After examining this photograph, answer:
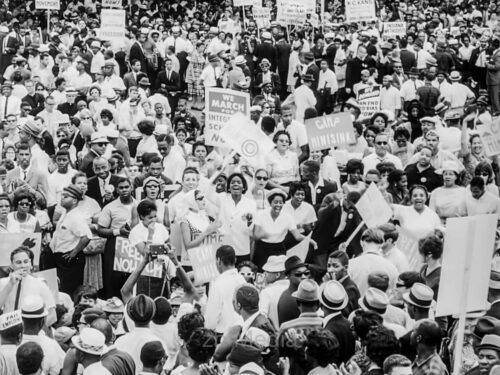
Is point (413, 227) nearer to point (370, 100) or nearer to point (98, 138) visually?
point (98, 138)

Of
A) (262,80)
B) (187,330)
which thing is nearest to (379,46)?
(262,80)

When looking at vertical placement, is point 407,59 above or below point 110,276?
above

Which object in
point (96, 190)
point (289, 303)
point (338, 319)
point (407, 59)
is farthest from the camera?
point (407, 59)

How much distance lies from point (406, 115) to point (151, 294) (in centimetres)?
903

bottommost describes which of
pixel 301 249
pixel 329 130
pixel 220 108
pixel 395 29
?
pixel 301 249

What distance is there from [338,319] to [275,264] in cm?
255

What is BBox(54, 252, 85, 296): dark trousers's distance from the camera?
11492mm

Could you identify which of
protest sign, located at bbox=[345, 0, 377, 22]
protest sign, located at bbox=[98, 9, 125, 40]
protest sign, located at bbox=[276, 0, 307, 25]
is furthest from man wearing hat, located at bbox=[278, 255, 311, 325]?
protest sign, located at bbox=[345, 0, 377, 22]

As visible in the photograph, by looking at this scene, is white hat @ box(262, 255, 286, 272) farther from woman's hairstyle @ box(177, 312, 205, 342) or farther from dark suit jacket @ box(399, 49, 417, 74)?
dark suit jacket @ box(399, 49, 417, 74)

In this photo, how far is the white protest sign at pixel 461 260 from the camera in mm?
7453

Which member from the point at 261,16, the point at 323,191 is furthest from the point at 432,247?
the point at 261,16

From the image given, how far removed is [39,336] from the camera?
7.98 meters

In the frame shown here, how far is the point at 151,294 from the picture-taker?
10.4 meters

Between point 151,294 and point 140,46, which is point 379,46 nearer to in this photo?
point 140,46
